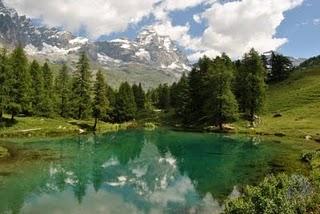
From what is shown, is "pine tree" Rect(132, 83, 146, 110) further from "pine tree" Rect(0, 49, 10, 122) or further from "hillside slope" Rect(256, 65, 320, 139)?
"pine tree" Rect(0, 49, 10, 122)

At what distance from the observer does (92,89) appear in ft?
339

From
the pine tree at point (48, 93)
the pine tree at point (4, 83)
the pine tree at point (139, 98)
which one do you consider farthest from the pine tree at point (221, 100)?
the pine tree at point (139, 98)

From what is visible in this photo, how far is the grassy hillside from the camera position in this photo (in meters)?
89.0

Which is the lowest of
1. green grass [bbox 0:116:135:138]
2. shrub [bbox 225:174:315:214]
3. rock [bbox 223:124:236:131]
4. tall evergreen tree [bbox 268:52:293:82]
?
shrub [bbox 225:174:315:214]

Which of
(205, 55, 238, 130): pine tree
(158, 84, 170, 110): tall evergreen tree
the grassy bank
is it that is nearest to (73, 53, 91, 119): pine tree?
(205, 55, 238, 130): pine tree

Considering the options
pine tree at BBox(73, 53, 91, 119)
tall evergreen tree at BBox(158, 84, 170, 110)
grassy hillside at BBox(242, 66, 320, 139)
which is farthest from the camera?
tall evergreen tree at BBox(158, 84, 170, 110)

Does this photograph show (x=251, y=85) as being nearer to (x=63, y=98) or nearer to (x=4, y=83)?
(x=63, y=98)

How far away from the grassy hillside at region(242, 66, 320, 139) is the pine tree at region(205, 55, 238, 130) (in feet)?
25.4

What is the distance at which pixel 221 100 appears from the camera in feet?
323

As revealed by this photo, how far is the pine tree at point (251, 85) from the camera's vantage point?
100688 millimetres

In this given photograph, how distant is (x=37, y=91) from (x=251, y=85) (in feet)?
169

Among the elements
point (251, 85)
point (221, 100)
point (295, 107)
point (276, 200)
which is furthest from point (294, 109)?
point (276, 200)

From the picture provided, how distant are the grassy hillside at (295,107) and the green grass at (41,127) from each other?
128ft

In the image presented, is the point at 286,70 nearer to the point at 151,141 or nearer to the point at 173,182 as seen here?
the point at 151,141
